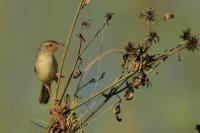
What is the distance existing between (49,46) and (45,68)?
0.17m

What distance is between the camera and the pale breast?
461 centimetres

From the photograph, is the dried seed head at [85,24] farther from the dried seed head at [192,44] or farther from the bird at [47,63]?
the bird at [47,63]

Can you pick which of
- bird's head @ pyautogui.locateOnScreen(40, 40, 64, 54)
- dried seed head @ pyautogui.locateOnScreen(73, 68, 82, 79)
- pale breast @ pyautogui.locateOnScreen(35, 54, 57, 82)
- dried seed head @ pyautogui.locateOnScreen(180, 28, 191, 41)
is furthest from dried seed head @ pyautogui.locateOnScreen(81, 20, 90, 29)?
bird's head @ pyautogui.locateOnScreen(40, 40, 64, 54)

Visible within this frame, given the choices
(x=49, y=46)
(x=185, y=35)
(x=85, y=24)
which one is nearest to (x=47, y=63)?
(x=49, y=46)

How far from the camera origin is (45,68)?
191 inches

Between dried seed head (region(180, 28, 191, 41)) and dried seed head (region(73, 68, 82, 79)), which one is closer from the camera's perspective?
dried seed head (region(180, 28, 191, 41))

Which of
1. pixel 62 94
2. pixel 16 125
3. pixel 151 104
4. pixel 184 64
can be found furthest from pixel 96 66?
pixel 184 64

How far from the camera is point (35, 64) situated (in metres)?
5.06

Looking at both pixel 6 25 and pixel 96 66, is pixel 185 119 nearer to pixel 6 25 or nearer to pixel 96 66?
pixel 6 25

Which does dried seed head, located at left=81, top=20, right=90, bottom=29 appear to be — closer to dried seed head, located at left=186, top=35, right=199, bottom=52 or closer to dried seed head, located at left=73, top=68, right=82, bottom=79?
dried seed head, located at left=73, top=68, right=82, bottom=79

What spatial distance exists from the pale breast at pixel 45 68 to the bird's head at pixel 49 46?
54 millimetres

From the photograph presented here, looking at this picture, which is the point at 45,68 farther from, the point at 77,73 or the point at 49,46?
the point at 77,73

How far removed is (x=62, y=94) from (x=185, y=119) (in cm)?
257

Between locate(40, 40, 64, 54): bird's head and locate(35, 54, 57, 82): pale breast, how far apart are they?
54 millimetres
